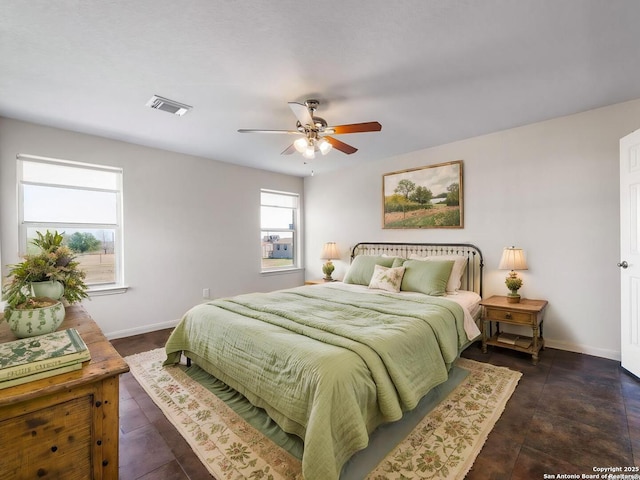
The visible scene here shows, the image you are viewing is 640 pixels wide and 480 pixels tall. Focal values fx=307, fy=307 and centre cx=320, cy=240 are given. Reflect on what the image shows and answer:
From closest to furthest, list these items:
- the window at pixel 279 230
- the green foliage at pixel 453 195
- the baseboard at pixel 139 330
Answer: the baseboard at pixel 139 330 → the green foliage at pixel 453 195 → the window at pixel 279 230

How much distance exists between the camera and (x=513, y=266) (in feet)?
10.9

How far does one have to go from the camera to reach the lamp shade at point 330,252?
521cm

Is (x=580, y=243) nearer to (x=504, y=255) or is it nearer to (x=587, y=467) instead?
(x=504, y=255)

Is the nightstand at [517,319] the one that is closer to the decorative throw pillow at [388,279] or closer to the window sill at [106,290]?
the decorative throw pillow at [388,279]

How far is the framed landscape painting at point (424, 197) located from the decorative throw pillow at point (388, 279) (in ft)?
3.24

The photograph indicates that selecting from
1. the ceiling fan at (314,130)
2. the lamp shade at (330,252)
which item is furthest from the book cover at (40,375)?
the lamp shade at (330,252)

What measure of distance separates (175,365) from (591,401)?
3.52 m

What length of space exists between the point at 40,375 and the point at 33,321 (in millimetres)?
438

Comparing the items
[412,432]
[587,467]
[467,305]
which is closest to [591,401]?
[587,467]

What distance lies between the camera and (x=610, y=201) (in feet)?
9.93

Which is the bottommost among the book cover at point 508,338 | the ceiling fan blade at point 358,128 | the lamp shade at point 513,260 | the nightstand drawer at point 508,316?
the book cover at point 508,338

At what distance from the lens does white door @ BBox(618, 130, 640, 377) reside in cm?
261

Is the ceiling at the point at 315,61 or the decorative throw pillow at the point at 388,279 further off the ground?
the ceiling at the point at 315,61

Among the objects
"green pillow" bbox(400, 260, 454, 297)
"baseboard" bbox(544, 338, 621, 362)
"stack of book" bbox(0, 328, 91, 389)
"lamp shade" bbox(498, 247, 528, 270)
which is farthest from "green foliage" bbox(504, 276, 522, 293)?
"stack of book" bbox(0, 328, 91, 389)
